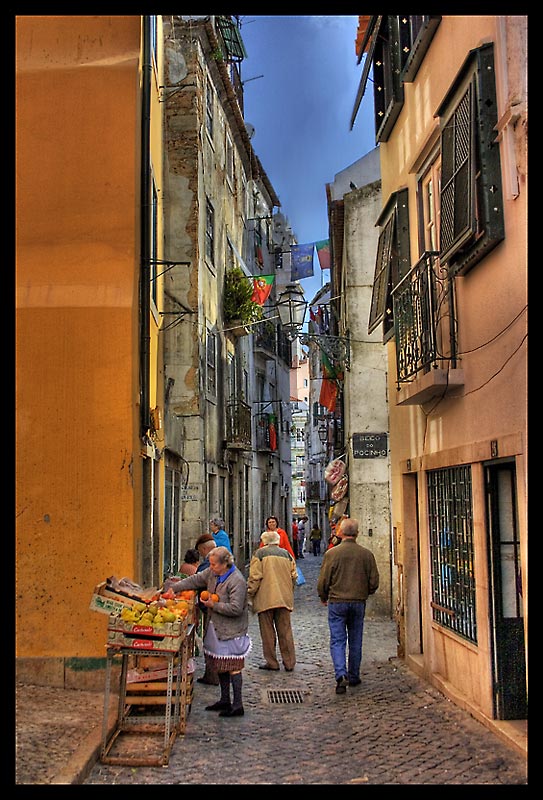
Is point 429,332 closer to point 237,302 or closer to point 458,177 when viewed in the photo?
point 458,177

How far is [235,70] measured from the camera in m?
24.4

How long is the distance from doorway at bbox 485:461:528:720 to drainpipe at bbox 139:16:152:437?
4447 millimetres

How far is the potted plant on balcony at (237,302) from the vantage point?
21.7 m

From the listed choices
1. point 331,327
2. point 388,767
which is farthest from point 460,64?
point 331,327

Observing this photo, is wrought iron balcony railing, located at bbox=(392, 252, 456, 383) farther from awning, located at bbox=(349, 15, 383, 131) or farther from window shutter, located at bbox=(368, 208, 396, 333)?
awning, located at bbox=(349, 15, 383, 131)

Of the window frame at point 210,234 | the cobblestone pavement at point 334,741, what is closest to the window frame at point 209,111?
the window frame at point 210,234

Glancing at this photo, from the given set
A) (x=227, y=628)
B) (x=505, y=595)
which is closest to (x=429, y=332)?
(x=505, y=595)

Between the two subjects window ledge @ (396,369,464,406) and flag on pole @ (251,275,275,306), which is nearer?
window ledge @ (396,369,464,406)

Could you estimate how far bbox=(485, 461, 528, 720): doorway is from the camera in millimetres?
7305

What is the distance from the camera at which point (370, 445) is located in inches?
664

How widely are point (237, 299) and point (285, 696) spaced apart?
13.8 meters

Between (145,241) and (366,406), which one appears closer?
(145,241)

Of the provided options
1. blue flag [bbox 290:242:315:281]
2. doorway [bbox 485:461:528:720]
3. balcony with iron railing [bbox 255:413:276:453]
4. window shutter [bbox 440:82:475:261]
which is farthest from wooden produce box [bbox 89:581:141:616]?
blue flag [bbox 290:242:315:281]
